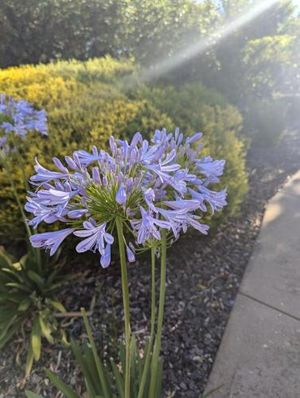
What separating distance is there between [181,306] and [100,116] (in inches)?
61.9

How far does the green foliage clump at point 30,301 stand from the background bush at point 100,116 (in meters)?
0.26

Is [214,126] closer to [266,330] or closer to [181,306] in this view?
[181,306]

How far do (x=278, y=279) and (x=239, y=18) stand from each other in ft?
16.0

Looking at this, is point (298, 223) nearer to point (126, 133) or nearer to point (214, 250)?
point (214, 250)

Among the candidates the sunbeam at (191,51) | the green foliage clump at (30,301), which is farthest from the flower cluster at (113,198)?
the sunbeam at (191,51)

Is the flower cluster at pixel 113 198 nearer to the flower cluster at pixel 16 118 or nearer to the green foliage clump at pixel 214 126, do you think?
the flower cluster at pixel 16 118

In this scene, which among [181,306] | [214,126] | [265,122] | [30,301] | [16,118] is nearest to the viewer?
[16,118]

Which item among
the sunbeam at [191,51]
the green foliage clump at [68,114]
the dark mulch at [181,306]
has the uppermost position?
the sunbeam at [191,51]

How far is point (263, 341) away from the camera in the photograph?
7.72 feet

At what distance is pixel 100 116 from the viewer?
122 inches

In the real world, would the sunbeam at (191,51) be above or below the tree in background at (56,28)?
below

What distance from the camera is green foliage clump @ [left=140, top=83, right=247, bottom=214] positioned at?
10.5ft

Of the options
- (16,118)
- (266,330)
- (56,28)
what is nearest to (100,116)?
→ (16,118)

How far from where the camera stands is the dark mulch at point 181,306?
218 centimetres
